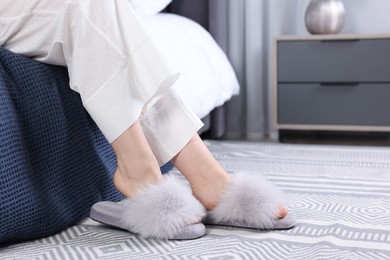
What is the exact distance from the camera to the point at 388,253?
1.02 m

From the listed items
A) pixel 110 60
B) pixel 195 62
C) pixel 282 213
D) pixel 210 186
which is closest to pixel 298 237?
pixel 282 213

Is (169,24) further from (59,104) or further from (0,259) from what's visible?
(0,259)

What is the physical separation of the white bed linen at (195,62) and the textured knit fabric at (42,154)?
49cm

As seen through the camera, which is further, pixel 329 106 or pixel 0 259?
pixel 329 106

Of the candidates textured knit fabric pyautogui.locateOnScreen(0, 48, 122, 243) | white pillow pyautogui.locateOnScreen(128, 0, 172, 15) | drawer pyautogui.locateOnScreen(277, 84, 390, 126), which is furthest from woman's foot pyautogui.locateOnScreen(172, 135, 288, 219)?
drawer pyautogui.locateOnScreen(277, 84, 390, 126)

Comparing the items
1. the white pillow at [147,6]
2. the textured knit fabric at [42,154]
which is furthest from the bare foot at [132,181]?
the white pillow at [147,6]

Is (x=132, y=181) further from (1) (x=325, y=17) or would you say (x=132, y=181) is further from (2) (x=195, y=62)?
(1) (x=325, y=17)

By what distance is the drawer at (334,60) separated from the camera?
2318 mm

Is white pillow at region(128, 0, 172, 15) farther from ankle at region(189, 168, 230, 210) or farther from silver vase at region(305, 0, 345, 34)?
ankle at region(189, 168, 230, 210)

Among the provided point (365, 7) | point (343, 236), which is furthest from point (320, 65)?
point (343, 236)

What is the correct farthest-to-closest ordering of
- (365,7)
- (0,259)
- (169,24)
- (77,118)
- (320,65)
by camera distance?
(365,7) → (320,65) → (169,24) → (77,118) → (0,259)

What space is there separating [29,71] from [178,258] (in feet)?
1.59

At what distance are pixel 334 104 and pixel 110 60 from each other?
149 cm

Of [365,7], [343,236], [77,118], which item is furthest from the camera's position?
[365,7]
